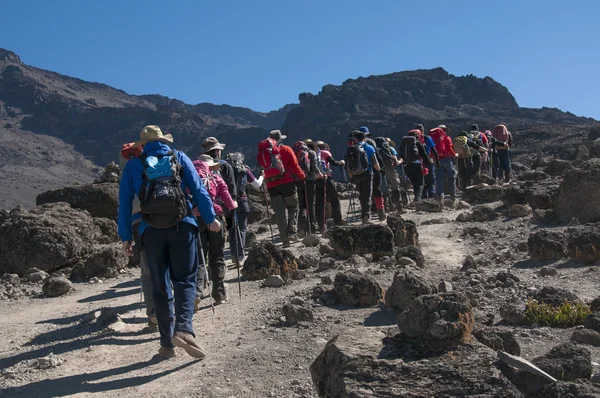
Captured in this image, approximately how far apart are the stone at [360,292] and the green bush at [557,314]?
149cm

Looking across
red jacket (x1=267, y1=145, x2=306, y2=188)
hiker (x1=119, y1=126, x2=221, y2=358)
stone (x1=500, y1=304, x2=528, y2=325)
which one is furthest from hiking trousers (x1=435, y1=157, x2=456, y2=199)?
hiker (x1=119, y1=126, x2=221, y2=358)

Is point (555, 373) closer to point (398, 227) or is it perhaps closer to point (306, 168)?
point (398, 227)

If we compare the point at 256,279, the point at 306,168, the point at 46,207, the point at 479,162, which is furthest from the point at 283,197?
the point at 479,162

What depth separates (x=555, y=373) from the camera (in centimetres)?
406

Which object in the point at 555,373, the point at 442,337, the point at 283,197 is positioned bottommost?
the point at 555,373

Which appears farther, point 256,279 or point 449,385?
point 256,279

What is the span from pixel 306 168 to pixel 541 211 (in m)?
4.53

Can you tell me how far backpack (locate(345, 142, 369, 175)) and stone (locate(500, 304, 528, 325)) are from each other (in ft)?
21.7

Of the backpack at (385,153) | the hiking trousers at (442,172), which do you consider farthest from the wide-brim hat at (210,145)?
the hiking trousers at (442,172)

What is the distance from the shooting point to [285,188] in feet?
37.1

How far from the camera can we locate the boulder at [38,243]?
11.7m

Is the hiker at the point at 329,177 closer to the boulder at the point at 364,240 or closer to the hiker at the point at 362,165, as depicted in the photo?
the hiker at the point at 362,165

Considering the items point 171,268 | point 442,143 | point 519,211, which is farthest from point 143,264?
point 442,143

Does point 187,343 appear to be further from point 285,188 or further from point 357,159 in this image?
point 357,159
